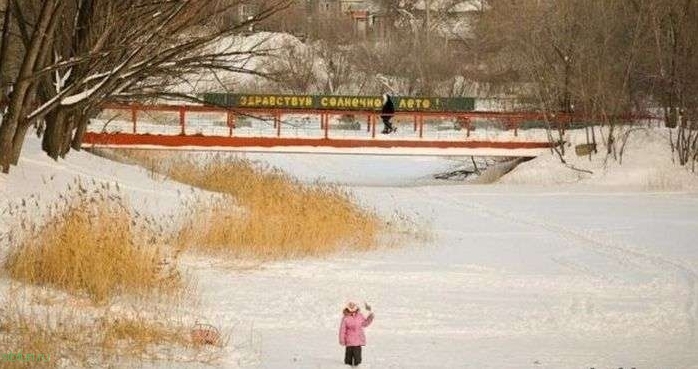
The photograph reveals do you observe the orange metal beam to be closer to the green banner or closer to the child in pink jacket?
the green banner

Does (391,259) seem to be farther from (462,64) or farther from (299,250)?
(462,64)

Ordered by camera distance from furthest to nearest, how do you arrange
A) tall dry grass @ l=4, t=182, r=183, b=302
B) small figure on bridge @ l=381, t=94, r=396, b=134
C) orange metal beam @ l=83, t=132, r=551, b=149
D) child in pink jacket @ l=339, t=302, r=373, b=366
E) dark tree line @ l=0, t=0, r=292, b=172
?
small figure on bridge @ l=381, t=94, r=396, b=134 < orange metal beam @ l=83, t=132, r=551, b=149 < dark tree line @ l=0, t=0, r=292, b=172 < tall dry grass @ l=4, t=182, r=183, b=302 < child in pink jacket @ l=339, t=302, r=373, b=366

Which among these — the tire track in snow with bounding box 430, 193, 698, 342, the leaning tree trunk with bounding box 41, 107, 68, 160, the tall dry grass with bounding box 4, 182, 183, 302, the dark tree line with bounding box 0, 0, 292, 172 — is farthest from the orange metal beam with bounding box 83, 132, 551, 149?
the tall dry grass with bounding box 4, 182, 183, 302

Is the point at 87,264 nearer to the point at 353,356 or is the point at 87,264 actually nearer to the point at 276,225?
the point at 353,356

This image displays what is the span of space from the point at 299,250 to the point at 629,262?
A: 4199mm

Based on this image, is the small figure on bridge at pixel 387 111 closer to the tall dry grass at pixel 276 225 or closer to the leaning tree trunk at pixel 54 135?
the tall dry grass at pixel 276 225

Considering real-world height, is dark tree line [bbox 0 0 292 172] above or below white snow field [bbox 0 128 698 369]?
above

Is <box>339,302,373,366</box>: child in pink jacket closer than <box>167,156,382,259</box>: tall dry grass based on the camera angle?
Yes

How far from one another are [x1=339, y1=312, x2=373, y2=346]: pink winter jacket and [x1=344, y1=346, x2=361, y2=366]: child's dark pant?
10 cm

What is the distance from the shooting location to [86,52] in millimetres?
14398

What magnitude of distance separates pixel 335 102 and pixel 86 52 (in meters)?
18.9

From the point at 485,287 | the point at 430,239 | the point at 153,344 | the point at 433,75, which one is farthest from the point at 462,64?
the point at 153,344

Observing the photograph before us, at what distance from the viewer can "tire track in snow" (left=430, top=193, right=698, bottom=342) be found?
34.3 ft

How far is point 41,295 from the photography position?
9312 mm
